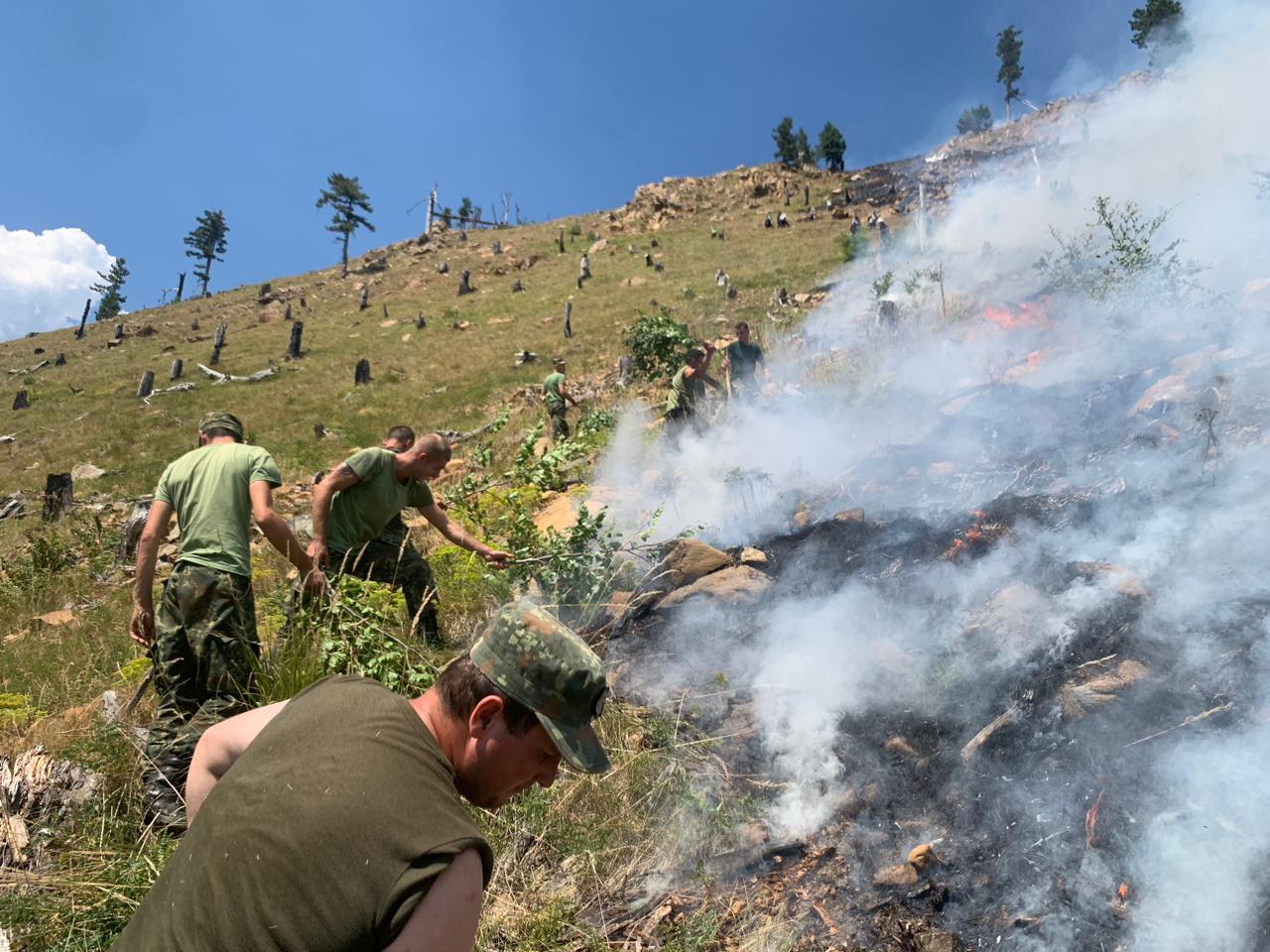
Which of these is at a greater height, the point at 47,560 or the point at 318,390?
the point at 318,390

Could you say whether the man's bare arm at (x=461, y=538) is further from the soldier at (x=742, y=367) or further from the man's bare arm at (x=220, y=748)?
the soldier at (x=742, y=367)

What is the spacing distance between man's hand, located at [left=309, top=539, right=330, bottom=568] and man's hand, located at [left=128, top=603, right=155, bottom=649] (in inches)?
27.2

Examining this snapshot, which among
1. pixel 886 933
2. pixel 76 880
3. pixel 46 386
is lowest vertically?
pixel 886 933

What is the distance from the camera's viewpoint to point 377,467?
381cm

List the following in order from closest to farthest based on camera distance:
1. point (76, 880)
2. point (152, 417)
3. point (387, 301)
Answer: point (76, 880) < point (152, 417) < point (387, 301)

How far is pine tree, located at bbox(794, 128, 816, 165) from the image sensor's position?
135 ft

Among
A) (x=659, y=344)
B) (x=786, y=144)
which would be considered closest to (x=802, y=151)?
(x=786, y=144)

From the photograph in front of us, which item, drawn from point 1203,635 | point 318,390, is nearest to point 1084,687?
point 1203,635

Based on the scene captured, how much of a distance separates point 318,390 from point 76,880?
16.9 metres

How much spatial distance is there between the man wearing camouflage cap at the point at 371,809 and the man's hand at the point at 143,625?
2.45 meters

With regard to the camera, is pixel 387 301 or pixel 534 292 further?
pixel 387 301

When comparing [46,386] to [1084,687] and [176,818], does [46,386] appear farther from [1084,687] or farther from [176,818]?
[1084,687]

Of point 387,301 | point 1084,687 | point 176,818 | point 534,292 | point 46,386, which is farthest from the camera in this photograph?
point 387,301

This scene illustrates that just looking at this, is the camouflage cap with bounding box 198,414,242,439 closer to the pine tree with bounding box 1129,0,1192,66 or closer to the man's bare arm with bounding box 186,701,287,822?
the man's bare arm with bounding box 186,701,287,822
